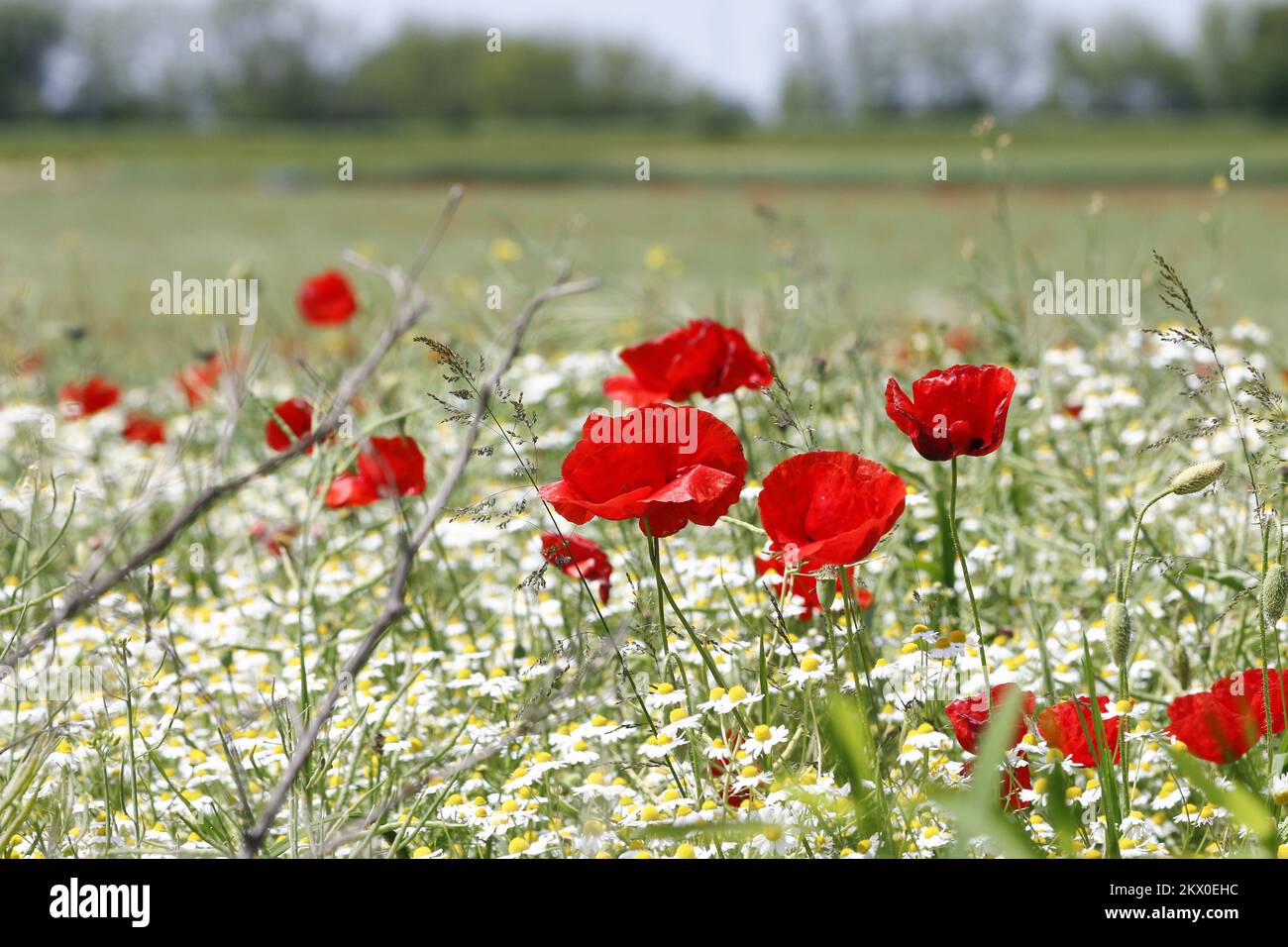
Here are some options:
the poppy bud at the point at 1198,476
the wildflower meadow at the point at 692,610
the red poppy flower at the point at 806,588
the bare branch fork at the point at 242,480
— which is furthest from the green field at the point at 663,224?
the bare branch fork at the point at 242,480

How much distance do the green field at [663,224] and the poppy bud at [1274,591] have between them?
1.40m

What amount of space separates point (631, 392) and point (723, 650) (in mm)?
492

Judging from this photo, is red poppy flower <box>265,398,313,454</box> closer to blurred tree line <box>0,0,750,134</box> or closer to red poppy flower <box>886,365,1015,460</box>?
red poppy flower <box>886,365,1015,460</box>

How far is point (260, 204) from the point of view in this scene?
68.9ft

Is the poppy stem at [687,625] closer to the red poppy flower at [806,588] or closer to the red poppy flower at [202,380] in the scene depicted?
the red poppy flower at [806,588]

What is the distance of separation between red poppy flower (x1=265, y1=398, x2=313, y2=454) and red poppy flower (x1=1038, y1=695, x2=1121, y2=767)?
108 cm

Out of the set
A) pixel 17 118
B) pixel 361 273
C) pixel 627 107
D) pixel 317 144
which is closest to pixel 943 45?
pixel 627 107

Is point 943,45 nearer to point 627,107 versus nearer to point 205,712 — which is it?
point 627,107

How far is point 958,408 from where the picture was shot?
126cm

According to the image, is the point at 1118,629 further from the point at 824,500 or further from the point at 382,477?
the point at 382,477

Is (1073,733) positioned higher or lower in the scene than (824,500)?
lower

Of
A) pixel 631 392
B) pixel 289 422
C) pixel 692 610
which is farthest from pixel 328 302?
pixel 692 610

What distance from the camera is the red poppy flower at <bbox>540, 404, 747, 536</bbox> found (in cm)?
120

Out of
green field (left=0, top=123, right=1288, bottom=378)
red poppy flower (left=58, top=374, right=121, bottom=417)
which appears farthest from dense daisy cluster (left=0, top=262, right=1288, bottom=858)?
green field (left=0, top=123, right=1288, bottom=378)
